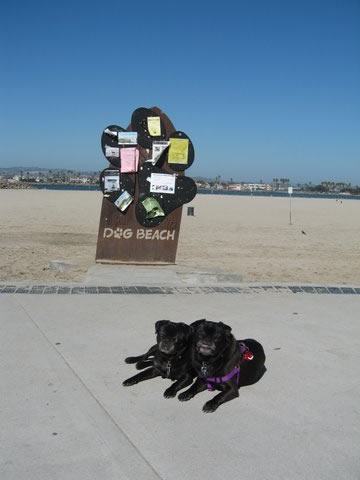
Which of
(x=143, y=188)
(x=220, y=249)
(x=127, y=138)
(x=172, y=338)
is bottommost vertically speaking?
(x=220, y=249)

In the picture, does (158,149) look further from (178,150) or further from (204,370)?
(204,370)

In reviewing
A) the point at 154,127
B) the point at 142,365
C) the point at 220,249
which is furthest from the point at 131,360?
the point at 220,249

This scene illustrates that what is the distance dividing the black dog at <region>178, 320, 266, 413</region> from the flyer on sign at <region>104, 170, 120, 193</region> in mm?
5184

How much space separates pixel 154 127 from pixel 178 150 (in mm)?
539

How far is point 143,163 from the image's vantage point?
856cm

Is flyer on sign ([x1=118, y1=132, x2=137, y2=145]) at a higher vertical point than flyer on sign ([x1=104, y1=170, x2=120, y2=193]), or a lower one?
higher

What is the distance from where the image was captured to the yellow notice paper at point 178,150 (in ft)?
28.3

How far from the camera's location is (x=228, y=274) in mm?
7902

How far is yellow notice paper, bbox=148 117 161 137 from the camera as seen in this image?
8523 millimetres

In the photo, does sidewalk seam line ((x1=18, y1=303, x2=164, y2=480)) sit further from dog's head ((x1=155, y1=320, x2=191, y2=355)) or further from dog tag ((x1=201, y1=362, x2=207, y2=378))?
dog tag ((x1=201, y1=362, x2=207, y2=378))

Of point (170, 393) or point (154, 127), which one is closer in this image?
point (170, 393)

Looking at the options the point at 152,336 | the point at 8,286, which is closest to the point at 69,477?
the point at 152,336

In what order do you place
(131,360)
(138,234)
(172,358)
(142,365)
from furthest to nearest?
(138,234) → (131,360) → (142,365) → (172,358)

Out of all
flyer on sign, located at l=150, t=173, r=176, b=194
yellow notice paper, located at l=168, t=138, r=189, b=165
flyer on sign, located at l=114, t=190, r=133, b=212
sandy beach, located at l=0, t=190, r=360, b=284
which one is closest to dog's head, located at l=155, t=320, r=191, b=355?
sandy beach, located at l=0, t=190, r=360, b=284
